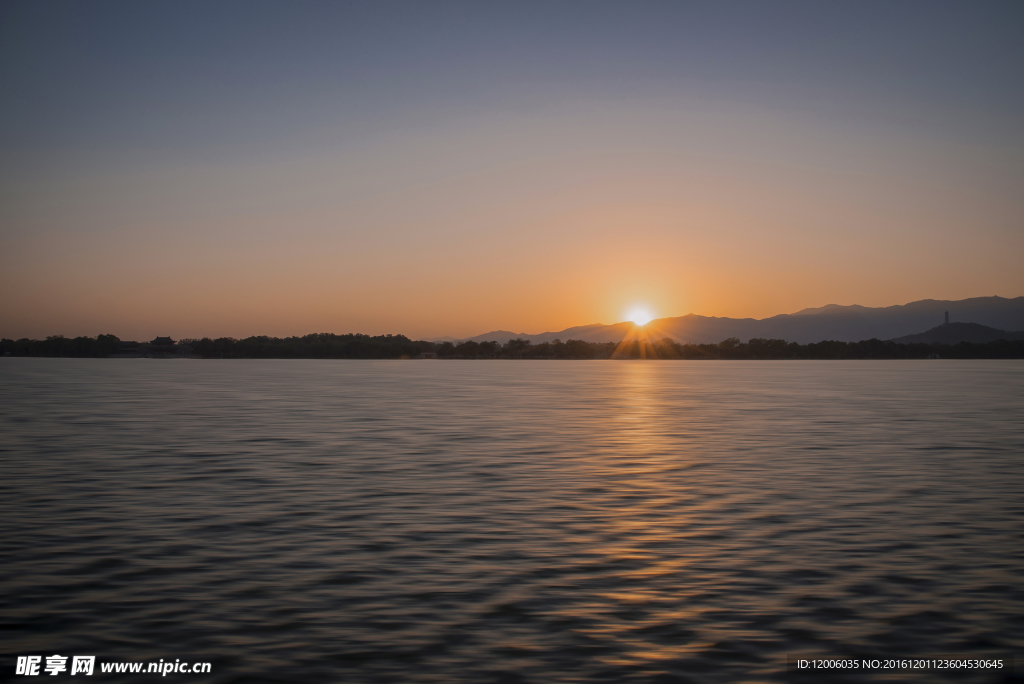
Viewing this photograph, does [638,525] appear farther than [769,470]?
No

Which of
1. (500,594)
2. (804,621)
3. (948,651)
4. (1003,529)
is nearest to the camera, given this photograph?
(948,651)

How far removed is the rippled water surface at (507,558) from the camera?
10344mm

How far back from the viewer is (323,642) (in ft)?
34.3

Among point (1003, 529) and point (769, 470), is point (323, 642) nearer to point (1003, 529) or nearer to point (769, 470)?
point (1003, 529)

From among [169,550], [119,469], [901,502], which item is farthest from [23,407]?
[901,502]

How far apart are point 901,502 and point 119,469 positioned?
26490 mm

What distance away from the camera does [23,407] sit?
61.5 m

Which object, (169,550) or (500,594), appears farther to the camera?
(169,550)

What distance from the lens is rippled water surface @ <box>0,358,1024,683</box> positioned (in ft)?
33.9

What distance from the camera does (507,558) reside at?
597 inches

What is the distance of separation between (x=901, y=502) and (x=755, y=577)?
411 inches

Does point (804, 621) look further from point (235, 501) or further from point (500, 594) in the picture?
point (235, 501)

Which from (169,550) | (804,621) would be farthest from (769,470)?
(169,550)

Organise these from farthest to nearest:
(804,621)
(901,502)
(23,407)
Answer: (23,407) → (901,502) → (804,621)
